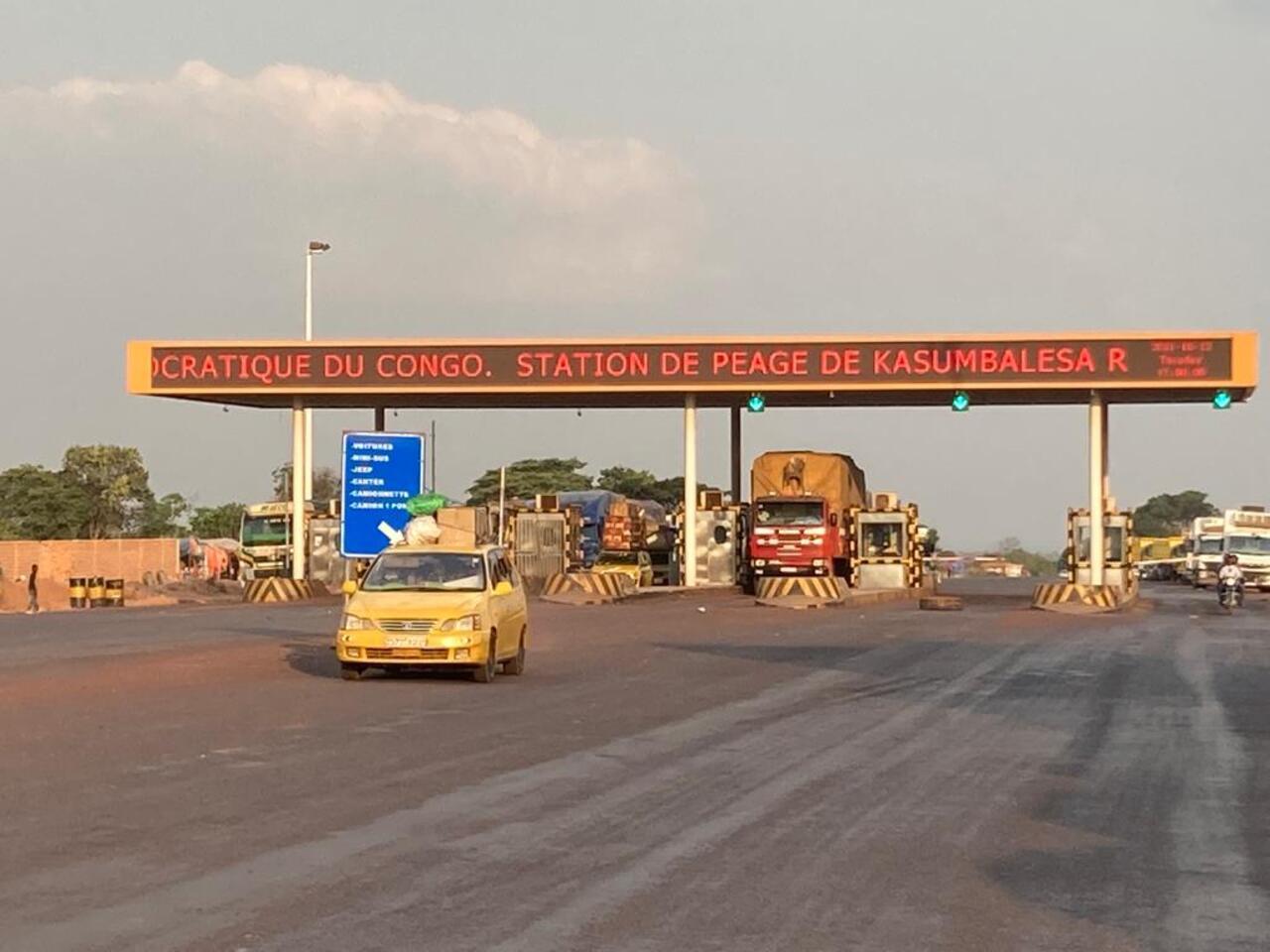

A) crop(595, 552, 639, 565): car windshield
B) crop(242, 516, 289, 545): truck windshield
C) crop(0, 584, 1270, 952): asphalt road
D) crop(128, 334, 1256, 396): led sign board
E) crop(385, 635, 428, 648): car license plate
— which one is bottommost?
crop(0, 584, 1270, 952): asphalt road

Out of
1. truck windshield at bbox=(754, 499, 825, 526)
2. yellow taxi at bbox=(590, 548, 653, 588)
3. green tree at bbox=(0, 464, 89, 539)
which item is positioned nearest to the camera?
truck windshield at bbox=(754, 499, 825, 526)

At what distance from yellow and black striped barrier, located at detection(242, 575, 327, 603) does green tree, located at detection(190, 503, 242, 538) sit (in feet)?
224

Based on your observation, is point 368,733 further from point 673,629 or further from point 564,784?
point 673,629

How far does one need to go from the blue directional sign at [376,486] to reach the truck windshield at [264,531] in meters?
36.0

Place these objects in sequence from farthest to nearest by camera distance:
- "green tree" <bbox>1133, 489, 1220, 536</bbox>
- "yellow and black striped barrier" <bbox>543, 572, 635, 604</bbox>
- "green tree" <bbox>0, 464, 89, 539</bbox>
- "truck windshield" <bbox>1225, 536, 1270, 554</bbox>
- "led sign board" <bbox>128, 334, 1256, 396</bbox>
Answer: "green tree" <bbox>1133, 489, 1220, 536</bbox> → "green tree" <bbox>0, 464, 89, 539</bbox> → "truck windshield" <bbox>1225, 536, 1270, 554</bbox> → "yellow and black striped barrier" <bbox>543, 572, 635, 604</bbox> → "led sign board" <bbox>128, 334, 1256, 396</bbox>

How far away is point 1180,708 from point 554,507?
42803 millimetres

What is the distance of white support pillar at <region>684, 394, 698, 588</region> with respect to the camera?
178 ft

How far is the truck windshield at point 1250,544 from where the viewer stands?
67812mm

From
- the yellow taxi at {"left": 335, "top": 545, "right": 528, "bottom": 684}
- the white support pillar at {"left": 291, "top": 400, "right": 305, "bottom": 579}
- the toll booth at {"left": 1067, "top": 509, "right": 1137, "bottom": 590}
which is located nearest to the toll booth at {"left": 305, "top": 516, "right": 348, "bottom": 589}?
the white support pillar at {"left": 291, "top": 400, "right": 305, "bottom": 579}

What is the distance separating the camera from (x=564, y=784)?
47.8 feet

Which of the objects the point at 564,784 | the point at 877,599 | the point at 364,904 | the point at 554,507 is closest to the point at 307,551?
the point at 554,507


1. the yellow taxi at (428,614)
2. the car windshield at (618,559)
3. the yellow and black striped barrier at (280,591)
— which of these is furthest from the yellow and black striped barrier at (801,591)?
the yellow taxi at (428,614)

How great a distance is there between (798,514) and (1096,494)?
354 inches

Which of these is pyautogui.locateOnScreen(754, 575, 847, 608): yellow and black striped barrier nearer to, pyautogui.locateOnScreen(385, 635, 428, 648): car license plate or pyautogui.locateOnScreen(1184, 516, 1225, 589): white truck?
pyautogui.locateOnScreen(385, 635, 428, 648): car license plate
